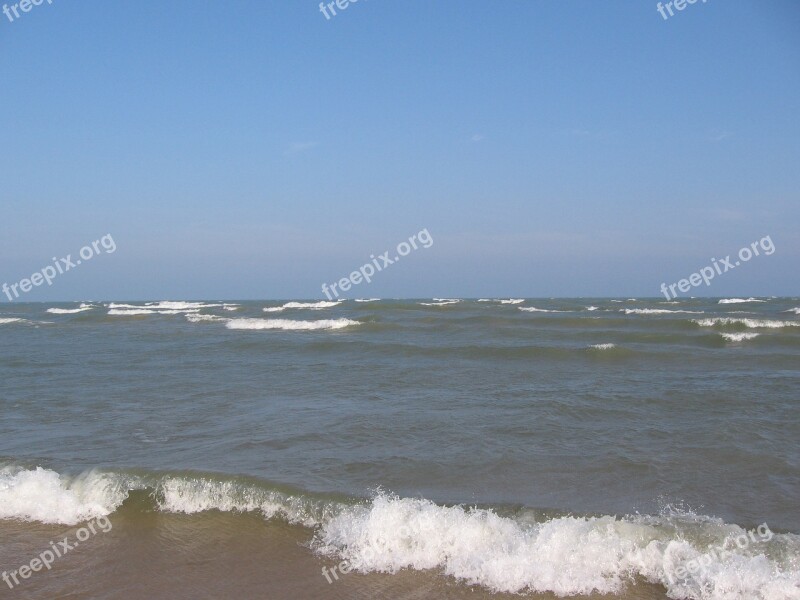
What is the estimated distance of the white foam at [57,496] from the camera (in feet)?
18.8

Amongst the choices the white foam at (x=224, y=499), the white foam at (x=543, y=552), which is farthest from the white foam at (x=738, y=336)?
the white foam at (x=224, y=499)

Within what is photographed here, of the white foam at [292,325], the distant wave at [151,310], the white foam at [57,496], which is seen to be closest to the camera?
the white foam at [57,496]

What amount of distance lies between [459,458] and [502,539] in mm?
2136

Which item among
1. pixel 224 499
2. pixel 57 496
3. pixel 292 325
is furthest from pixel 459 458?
pixel 292 325

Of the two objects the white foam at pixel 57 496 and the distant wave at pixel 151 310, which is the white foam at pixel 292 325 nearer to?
the distant wave at pixel 151 310

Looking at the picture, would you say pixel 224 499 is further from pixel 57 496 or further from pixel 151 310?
pixel 151 310

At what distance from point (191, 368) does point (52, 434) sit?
6.71 meters

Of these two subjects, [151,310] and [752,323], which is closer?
[752,323]

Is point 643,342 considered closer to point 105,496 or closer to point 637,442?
point 637,442

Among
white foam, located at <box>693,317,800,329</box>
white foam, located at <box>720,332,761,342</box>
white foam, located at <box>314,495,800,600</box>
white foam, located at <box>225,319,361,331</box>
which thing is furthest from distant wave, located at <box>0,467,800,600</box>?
white foam, located at <box>693,317,800,329</box>

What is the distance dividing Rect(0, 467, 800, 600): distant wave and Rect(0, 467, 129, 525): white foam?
12 millimetres

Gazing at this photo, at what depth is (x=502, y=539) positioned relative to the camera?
4.86 m

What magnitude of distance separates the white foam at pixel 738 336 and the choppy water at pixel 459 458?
4137 mm

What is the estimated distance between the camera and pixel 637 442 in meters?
7.60
